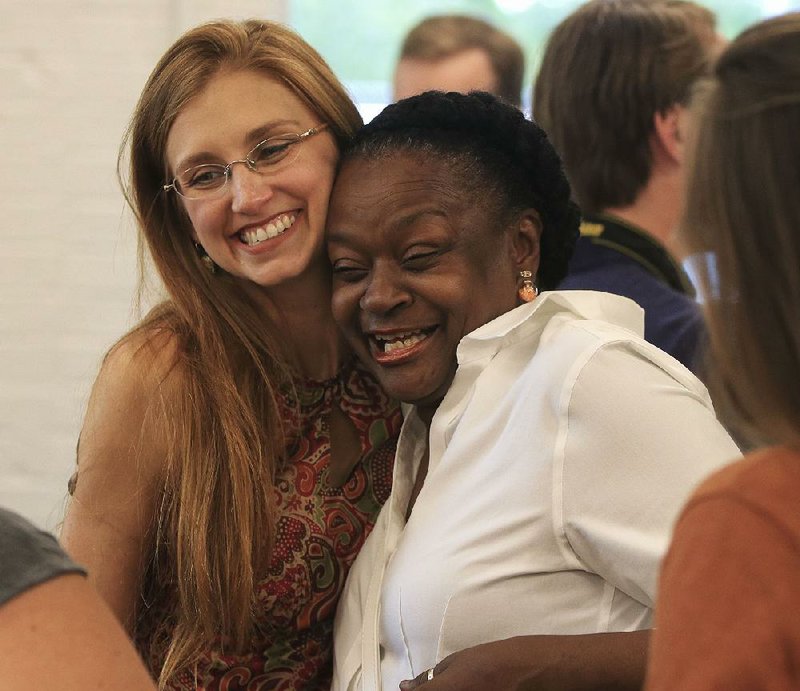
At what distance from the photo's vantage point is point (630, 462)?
1.36 metres

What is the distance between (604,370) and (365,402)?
23.3 inches

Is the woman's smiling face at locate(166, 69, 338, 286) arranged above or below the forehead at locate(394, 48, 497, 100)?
above

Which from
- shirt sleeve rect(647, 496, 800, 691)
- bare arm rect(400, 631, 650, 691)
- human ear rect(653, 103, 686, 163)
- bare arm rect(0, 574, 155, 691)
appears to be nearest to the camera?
shirt sleeve rect(647, 496, 800, 691)

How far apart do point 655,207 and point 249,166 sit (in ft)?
3.25

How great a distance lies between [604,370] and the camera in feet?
4.64

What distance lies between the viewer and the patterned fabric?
5.82 ft

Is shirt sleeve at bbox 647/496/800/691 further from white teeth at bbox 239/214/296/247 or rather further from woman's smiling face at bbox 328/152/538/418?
white teeth at bbox 239/214/296/247

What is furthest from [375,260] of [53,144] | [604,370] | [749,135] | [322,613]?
[53,144]

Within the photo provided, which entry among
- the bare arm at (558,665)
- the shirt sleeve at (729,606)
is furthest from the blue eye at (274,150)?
the shirt sleeve at (729,606)

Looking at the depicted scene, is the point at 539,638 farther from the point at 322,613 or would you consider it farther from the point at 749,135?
the point at 749,135

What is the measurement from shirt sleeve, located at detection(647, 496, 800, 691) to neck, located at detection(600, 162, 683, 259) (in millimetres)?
1664

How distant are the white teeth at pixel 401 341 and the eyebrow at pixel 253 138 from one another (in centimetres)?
37

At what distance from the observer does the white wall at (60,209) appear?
3.14 m

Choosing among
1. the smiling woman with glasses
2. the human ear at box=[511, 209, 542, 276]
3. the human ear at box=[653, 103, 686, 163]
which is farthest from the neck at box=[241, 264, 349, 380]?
the human ear at box=[653, 103, 686, 163]
